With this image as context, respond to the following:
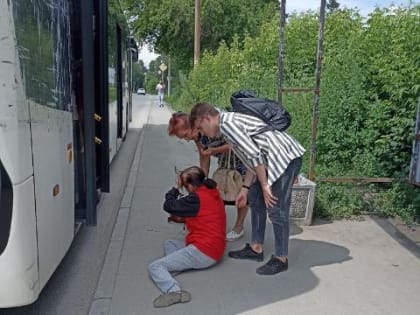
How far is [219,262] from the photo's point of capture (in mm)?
4457

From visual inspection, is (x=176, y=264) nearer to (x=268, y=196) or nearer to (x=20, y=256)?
(x=268, y=196)

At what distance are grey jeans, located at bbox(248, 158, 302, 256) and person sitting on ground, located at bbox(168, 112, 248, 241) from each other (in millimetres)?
269

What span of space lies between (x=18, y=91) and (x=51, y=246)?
117 centimetres

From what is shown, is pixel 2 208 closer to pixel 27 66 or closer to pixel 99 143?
pixel 27 66

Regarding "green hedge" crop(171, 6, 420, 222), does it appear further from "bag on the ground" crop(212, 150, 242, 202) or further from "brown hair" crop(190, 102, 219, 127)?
"brown hair" crop(190, 102, 219, 127)

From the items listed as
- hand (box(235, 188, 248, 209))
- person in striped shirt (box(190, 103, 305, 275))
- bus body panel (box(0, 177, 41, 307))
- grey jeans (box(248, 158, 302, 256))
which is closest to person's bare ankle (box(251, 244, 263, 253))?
grey jeans (box(248, 158, 302, 256))

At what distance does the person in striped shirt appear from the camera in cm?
374

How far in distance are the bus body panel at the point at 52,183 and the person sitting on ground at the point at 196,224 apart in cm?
81

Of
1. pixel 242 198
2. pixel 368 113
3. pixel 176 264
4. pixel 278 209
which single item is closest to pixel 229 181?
pixel 242 198

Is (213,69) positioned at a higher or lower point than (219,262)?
higher

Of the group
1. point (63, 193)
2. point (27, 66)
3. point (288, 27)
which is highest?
point (288, 27)

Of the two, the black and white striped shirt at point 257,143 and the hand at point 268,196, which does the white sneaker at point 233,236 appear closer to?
the hand at point 268,196

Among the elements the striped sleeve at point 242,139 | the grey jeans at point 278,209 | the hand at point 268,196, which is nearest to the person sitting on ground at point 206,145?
the grey jeans at point 278,209

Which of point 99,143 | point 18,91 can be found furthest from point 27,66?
point 99,143
